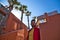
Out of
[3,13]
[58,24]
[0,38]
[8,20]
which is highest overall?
[3,13]

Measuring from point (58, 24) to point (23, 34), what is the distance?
7.11 meters

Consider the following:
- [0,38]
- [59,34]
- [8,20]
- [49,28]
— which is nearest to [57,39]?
[59,34]

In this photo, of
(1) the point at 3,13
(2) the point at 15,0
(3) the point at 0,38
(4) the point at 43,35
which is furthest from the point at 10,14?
(4) the point at 43,35

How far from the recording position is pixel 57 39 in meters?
3.37

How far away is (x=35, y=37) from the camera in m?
3.05

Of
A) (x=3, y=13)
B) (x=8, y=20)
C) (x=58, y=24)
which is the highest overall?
(x=3, y=13)

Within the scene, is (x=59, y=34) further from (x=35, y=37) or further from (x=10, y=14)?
(x=10, y=14)

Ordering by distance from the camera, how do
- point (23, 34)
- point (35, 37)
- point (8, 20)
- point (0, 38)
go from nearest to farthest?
point (35, 37), point (23, 34), point (0, 38), point (8, 20)

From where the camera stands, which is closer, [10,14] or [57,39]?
[57,39]

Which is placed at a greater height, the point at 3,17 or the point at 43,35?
the point at 3,17

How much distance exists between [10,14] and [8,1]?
2116 millimetres

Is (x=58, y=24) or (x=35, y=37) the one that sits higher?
(x=58, y=24)

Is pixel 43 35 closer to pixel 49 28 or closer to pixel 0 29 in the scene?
pixel 49 28

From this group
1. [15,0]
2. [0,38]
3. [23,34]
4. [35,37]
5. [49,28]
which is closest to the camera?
[35,37]
